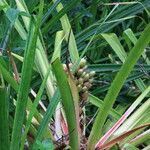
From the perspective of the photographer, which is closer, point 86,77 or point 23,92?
point 23,92

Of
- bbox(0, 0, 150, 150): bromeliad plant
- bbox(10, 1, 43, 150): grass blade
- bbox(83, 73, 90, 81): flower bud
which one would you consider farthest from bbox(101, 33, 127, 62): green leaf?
bbox(10, 1, 43, 150): grass blade

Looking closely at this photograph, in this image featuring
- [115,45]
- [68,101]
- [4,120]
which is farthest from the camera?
[115,45]

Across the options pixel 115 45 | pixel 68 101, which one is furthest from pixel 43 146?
pixel 115 45

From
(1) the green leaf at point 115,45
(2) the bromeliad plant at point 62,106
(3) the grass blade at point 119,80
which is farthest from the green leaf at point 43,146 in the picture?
(1) the green leaf at point 115,45

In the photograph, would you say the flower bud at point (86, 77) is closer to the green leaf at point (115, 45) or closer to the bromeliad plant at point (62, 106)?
the bromeliad plant at point (62, 106)

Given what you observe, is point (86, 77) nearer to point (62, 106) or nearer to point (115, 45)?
point (62, 106)

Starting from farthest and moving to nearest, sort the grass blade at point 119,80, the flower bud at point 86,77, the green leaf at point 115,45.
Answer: the green leaf at point 115,45 < the flower bud at point 86,77 < the grass blade at point 119,80

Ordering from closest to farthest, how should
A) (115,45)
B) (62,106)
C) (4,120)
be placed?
(4,120) < (62,106) < (115,45)

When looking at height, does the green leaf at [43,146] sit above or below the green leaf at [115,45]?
below

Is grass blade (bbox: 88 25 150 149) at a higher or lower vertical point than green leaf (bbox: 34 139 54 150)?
higher

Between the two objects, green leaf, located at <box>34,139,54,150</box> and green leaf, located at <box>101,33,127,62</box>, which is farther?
green leaf, located at <box>101,33,127,62</box>

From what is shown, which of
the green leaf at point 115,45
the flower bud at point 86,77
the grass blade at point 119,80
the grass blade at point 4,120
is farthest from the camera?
the green leaf at point 115,45

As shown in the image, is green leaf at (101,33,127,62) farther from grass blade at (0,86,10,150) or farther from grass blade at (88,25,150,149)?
grass blade at (0,86,10,150)
